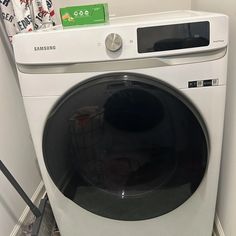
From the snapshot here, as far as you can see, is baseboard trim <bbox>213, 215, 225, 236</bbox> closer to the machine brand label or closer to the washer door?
the washer door

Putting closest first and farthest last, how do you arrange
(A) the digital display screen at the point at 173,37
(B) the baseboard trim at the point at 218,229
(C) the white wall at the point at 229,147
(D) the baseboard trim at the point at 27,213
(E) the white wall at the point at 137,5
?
(A) the digital display screen at the point at 173,37 → (C) the white wall at the point at 229,147 → (B) the baseboard trim at the point at 218,229 → (D) the baseboard trim at the point at 27,213 → (E) the white wall at the point at 137,5

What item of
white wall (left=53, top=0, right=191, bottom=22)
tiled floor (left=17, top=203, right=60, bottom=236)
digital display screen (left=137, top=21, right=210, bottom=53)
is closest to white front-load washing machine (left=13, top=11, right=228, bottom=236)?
digital display screen (left=137, top=21, right=210, bottom=53)

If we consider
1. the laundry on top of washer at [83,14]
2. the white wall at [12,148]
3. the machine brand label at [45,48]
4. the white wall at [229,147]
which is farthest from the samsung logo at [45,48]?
the white wall at [229,147]

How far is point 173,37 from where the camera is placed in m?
0.74

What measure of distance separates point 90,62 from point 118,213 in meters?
0.54

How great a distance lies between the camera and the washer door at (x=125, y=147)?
778 mm

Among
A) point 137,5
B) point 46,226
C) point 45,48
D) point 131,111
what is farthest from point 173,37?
point 46,226

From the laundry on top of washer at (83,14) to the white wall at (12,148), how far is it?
0.45 m

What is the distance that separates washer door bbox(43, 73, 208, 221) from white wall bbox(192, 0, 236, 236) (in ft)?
0.43

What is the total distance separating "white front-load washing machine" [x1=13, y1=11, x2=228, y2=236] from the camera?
0.75 m

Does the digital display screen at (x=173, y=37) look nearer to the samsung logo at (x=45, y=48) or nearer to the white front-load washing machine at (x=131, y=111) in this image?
the white front-load washing machine at (x=131, y=111)

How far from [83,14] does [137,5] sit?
653 mm

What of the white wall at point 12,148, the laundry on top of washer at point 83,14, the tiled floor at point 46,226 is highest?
the laundry on top of washer at point 83,14

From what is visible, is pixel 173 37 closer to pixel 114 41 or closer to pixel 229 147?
pixel 114 41
